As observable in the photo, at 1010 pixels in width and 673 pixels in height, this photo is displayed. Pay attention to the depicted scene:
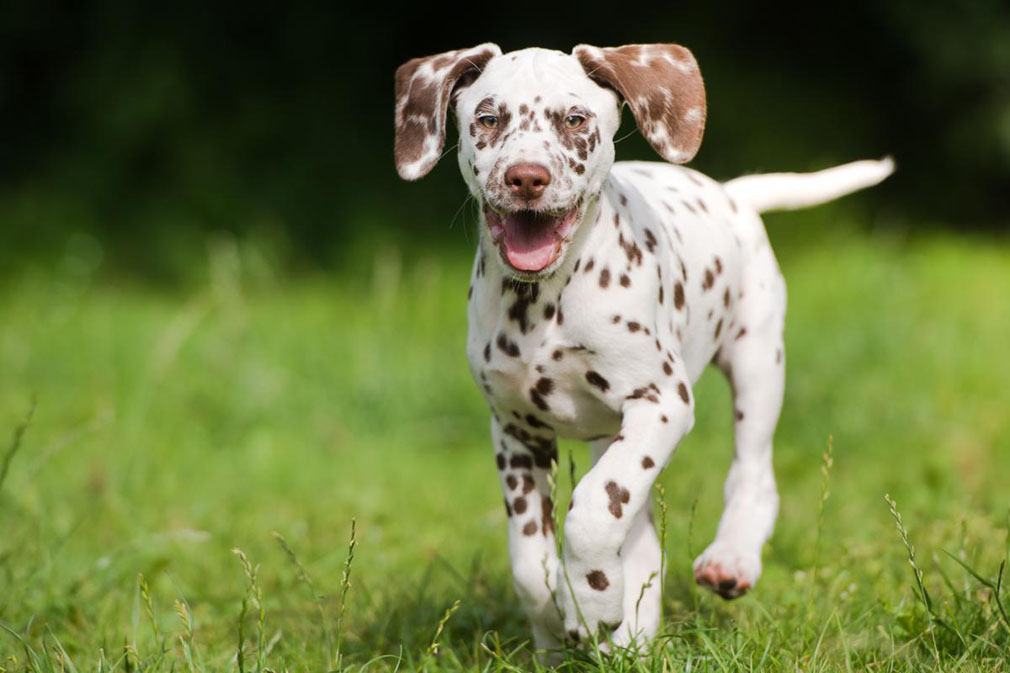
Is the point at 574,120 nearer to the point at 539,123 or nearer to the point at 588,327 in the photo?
the point at 539,123

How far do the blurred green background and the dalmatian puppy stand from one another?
244mm

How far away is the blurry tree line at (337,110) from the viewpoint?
463 inches

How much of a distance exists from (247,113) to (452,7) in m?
2.33

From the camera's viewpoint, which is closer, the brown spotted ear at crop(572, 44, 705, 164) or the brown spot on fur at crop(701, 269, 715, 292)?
the brown spotted ear at crop(572, 44, 705, 164)

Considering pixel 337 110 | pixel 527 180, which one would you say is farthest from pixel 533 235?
pixel 337 110

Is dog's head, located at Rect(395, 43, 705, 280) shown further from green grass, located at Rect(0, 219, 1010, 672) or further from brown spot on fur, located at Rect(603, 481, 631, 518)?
green grass, located at Rect(0, 219, 1010, 672)

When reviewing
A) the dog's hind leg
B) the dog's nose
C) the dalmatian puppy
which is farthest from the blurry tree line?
the dog's nose

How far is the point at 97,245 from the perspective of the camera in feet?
39.0

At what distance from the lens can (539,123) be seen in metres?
3.32

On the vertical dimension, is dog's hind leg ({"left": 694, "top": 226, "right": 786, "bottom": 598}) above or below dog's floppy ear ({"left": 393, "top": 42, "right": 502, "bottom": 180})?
below

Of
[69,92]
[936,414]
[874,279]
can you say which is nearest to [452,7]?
[69,92]

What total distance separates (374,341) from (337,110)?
4998 mm

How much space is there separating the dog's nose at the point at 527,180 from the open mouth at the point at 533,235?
101 millimetres

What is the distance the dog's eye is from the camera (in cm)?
335
